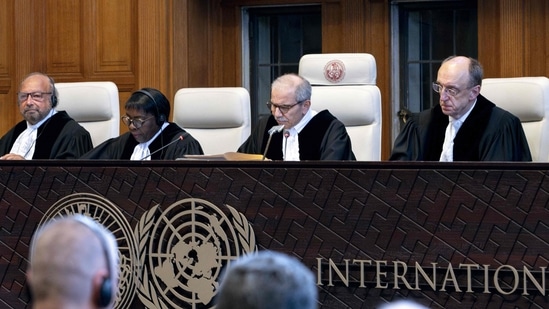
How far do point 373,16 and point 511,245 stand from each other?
4.02m

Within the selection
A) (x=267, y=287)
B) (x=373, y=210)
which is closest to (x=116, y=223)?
(x=373, y=210)

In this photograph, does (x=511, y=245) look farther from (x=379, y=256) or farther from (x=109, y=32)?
→ (x=109, y=32)

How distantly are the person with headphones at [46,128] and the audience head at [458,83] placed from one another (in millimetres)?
2133

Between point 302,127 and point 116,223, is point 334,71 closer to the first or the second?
point 302,127

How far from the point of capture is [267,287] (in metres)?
1.07

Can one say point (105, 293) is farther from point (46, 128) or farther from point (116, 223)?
point (46, 128)

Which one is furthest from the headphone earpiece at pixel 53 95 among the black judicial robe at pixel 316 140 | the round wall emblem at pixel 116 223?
the round wall emblem at pixel 116 223

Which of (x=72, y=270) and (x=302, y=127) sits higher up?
(x=302, y=127)

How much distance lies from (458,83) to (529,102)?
1.49ft

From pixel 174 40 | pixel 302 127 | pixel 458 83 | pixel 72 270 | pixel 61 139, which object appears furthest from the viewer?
pixel 174 40

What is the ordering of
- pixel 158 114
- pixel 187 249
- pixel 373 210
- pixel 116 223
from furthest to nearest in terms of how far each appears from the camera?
pixel 158 114 < pixel 116 223 < pixel 187 249 < pixel 373 210

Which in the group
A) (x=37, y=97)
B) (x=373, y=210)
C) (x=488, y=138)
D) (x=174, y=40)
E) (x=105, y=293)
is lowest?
(x=373, y=210)

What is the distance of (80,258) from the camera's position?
1.19 meters

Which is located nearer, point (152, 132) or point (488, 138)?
point (488, 138)
